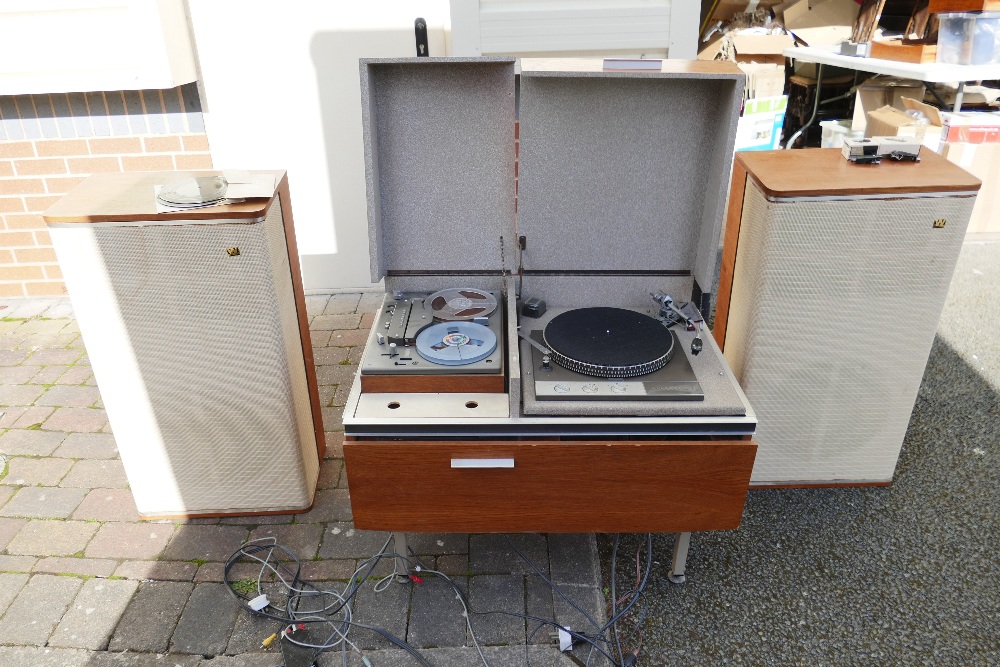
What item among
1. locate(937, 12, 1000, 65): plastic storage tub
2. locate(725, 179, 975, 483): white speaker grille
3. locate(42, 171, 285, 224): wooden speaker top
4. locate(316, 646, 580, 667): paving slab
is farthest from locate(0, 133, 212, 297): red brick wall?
locate(937, 12, 1000, 65): plastic storage tub

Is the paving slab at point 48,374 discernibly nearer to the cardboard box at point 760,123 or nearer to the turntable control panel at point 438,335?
the turntable control panel at point 438,335

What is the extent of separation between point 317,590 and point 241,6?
2406mm

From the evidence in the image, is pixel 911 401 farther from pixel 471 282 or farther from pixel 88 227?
pixel 88 227

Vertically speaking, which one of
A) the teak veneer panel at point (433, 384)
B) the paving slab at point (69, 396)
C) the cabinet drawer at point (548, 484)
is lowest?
the paving slab at point (69, 396)

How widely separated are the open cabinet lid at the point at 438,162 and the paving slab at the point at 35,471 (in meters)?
1.41

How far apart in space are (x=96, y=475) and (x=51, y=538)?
298mm

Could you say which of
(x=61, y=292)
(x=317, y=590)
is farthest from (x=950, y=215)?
(x=61, y=292)

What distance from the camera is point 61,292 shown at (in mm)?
3723

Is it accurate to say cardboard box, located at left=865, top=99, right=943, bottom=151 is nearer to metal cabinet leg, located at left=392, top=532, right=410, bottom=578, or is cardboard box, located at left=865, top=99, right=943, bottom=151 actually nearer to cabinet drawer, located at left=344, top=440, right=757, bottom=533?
cabinet drawer, located at left=344, top=440, right=757, bottom=533

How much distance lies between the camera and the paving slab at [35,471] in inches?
98.2

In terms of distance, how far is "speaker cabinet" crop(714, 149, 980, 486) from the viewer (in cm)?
200

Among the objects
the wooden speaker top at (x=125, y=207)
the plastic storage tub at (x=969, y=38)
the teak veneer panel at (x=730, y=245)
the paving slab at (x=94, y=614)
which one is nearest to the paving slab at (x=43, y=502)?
the paving slab at (x=94, y=614)

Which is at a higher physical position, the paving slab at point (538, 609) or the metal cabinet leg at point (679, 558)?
the metal cabinet leg at point (679, 558)

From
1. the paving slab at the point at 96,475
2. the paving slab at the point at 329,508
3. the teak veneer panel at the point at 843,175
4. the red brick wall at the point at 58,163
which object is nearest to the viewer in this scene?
the teak veneer panel at the point at 843,175
